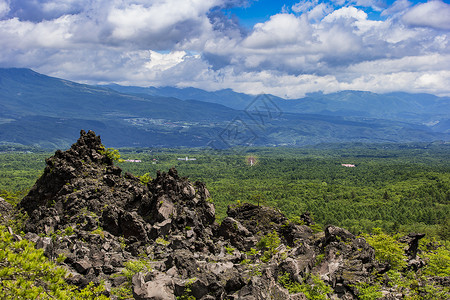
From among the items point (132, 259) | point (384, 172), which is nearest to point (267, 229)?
point (132, 259)

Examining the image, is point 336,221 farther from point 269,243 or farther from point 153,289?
point 153,289

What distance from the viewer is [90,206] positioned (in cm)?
3300

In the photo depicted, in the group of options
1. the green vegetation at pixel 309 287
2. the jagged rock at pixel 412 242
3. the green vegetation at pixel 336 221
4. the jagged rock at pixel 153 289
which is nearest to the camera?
the green vegetation at pixel 336 221

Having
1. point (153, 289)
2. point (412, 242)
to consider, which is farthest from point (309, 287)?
point (412, 242)

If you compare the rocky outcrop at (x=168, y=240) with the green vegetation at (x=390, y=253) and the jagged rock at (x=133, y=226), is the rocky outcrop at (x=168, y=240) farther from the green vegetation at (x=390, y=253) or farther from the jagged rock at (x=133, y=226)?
the green vegetation at (x=390, y=253)

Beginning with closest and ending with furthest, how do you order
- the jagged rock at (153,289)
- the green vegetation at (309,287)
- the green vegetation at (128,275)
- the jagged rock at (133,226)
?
1. the jagged rock at (153,289)
2. the green vegetation at (128,275)
3. the green vegetation at (309,287)
4. the jagged rock at (133,226)

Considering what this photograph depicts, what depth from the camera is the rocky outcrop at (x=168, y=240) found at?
68.8ft

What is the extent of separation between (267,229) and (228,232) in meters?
5.14

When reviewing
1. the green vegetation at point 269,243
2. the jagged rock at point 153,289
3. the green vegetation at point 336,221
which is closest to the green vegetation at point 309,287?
the green vegetation at point 336,221

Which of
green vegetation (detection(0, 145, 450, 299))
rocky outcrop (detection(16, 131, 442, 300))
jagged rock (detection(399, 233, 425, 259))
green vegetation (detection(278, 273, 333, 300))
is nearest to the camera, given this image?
green vegetation (detection(0, 145, 450, 299))

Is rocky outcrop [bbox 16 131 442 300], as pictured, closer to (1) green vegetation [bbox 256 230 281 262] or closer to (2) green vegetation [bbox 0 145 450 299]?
(1) green vegetation [bbox 256 230 281 262]

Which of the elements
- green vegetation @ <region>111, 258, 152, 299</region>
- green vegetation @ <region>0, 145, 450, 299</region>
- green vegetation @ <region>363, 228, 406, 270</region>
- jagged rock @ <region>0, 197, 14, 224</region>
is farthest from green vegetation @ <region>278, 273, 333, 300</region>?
jagged rock @ <region>0, 197, 14, 224</region>

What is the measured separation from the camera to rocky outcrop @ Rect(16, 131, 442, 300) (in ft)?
68.8

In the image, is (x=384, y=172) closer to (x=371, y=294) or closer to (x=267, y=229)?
(x=267, y=229)
